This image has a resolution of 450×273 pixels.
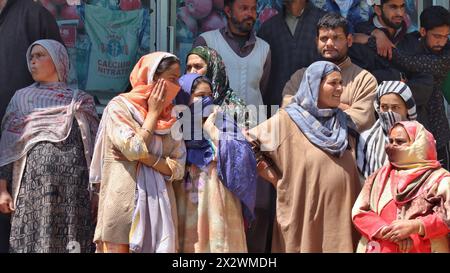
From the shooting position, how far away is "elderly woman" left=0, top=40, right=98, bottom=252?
5.73 metres

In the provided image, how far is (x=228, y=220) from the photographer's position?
5.60 m

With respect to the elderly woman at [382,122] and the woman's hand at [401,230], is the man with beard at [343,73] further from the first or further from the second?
the woman's hand at [401,230]

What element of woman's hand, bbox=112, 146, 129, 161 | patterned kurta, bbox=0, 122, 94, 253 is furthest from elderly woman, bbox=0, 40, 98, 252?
woman's hand, bbox=112, 146, 129, 161

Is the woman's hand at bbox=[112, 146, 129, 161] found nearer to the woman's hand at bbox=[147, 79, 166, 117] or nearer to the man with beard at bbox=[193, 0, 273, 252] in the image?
the woman's hand at bbox=[147, 79, 166, 117]

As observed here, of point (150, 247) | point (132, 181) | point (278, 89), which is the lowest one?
point (150, 247)

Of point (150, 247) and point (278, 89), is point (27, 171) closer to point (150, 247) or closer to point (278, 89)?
point (150, 247)

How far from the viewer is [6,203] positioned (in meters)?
5.77

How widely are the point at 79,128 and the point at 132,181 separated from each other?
640mm

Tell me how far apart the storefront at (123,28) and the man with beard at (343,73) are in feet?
4.00

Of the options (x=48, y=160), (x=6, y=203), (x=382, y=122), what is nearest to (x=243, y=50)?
(x=382, y=122)

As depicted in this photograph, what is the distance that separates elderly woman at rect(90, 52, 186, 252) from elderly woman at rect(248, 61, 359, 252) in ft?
1.81

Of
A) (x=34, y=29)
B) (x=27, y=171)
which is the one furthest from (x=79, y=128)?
(x=34, y=29)

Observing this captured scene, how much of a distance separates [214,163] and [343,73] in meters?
1.12

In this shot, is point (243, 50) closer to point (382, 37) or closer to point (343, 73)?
point (343, 73)
